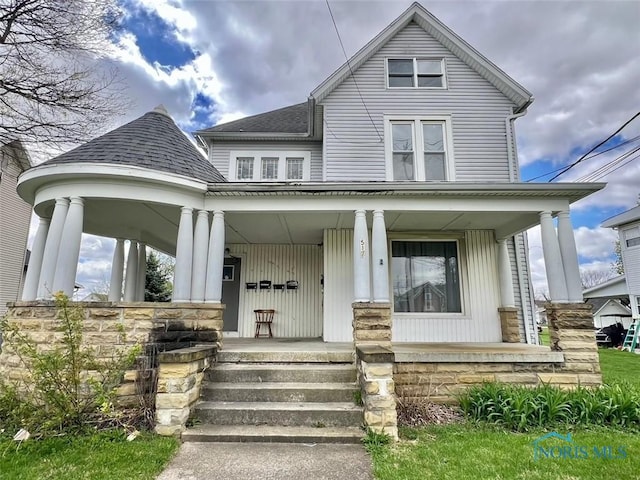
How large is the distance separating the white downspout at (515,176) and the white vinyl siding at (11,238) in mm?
14942

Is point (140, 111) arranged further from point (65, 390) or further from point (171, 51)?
point (65, 390)

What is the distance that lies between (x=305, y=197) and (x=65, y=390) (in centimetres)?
404

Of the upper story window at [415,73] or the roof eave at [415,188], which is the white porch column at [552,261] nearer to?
the roof eave at [415,188]

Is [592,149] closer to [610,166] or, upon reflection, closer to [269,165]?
[610,166]

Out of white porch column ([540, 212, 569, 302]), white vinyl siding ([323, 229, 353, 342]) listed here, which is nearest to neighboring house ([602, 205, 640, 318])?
white porch column ([540, 212, 569, 302])

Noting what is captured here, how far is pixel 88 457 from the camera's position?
3219mm

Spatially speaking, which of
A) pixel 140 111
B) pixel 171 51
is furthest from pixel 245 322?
pixel 171 51

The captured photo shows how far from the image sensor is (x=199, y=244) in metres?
5.43

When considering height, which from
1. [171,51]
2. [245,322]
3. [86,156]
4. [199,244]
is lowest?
[245,322]

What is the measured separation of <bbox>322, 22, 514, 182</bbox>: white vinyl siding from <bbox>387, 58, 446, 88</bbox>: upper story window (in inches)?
5.0

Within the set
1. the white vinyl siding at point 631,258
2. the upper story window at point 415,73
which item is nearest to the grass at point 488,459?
the upper story window at point 415,73

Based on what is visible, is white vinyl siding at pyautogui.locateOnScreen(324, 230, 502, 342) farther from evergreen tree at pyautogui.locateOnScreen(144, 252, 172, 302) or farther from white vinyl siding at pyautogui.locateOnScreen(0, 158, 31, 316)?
white vinyl siding at pyautogui.locateOnScreen(0, 158, 31, 316)

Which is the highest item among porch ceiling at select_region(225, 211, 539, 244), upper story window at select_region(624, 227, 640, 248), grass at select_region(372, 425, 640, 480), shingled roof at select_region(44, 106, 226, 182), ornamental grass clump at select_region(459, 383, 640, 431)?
upper story window at select_region(624, 227, 640, 248)

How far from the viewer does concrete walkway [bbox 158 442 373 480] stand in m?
2.93
